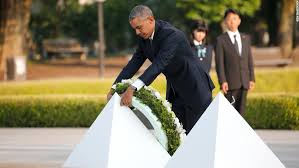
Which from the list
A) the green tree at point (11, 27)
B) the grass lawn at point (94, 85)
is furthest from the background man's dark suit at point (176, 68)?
the green tree at point (11, 27)

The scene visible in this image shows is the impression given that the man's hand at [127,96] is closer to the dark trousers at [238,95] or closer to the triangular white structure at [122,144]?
the triangular white structure at [122,144]

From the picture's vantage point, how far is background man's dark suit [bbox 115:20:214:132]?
851 cm

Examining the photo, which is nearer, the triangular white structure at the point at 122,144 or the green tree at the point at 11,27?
the triangular white structure at the point at 122,144

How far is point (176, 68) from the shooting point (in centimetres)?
877

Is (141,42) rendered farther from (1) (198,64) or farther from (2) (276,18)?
(2) (276,18)

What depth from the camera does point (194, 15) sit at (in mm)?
31641

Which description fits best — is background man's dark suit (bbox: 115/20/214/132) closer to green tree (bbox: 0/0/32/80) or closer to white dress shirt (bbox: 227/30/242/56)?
white dress shirt (bbox: 227/30/242/56)

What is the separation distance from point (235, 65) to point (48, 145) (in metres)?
2.78

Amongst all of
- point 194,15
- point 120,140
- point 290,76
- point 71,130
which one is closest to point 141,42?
point 120,140

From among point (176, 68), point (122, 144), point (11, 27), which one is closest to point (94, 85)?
point (11, 27)

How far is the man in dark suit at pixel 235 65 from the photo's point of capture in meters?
12.8

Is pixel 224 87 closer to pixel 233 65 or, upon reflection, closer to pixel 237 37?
pixel 233 65

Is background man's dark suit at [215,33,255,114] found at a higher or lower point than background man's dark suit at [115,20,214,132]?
lower

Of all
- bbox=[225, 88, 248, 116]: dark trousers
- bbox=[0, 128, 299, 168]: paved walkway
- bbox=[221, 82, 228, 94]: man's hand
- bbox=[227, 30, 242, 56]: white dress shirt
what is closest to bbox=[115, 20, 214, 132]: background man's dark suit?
bbox=[0, 128, 299, 168]: paved walkway
